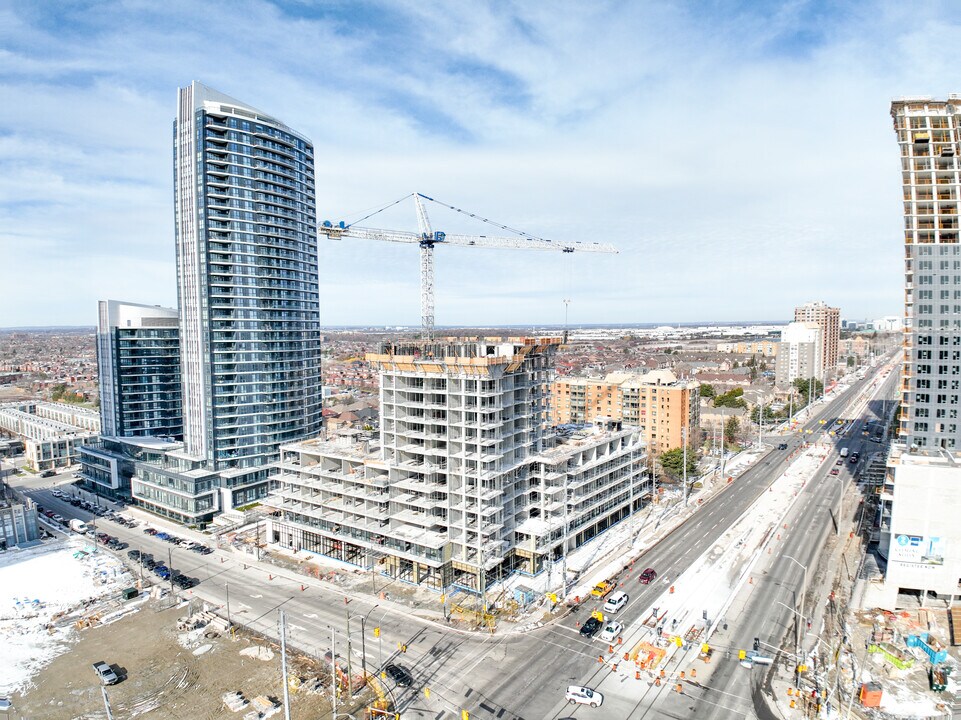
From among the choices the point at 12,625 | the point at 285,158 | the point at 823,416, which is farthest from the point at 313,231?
the point at 823,416

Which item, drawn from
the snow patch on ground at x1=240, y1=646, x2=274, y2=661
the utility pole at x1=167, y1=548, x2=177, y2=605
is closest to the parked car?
the snow patch on ground at x1=240, y1=646, x2=274, y2=661

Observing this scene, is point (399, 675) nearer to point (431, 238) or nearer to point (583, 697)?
point (583, 697)

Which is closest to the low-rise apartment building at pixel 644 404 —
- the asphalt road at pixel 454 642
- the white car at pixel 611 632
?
the asphalt road at pixel 454 642

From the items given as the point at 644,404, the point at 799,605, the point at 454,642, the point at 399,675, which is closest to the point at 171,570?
the point at 399,675

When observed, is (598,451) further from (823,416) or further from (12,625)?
(823,416)

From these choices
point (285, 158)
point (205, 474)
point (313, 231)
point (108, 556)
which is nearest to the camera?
point (108, 556)
